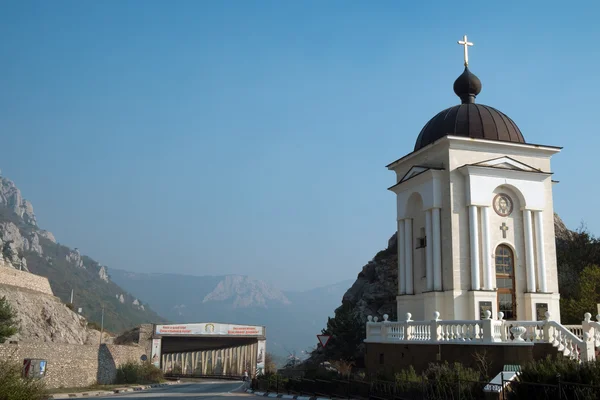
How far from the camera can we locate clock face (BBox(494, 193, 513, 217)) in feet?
90.0

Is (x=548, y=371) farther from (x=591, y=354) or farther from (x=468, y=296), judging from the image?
(x=468, y=296)

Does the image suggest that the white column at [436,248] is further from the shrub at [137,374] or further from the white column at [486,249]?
the shrub at [137,374]

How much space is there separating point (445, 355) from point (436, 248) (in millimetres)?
6075

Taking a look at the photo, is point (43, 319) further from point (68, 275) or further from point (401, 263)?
point (68, 275)

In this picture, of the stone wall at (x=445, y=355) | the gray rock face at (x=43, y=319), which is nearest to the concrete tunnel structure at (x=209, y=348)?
the gray rock face at (x=43, y=319)

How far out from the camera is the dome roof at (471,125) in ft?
92.3

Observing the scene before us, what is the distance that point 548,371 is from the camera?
14.2 meters

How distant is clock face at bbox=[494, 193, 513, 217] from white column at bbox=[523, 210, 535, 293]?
2.30 ft

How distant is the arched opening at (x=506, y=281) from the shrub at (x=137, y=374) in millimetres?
29347

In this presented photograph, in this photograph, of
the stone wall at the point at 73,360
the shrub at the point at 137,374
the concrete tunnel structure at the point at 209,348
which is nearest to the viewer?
the stone wall at the point at 73,360

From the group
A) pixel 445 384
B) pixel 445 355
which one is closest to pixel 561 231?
pixel 445 355

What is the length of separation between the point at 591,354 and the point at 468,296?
6.87 m

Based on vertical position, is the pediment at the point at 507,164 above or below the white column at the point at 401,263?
above

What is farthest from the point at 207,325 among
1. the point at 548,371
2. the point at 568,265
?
the point at 548,371
